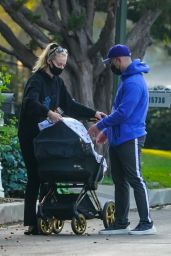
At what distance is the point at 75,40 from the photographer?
1830 cm

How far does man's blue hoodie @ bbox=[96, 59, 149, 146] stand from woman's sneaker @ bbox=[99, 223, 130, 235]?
81 cm

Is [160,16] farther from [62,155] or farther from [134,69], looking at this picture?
[62,155]

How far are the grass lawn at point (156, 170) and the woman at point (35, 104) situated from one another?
551 centimetres

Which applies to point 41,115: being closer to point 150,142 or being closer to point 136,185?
point 136,185

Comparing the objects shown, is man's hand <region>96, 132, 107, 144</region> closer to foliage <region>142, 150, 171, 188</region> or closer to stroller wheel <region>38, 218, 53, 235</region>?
stroller wheel <region>38, 218, 53, 235</region>

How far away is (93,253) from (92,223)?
11.2 feet

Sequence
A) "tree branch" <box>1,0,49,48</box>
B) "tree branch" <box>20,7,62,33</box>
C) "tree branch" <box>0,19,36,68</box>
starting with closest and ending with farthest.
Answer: "tree branch" <box>20,7,62,33</box> < "tree branch" <box>1,0,49,48</box> < "tree branch" <box>0,19,36,68</box>

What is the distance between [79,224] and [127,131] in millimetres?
1015

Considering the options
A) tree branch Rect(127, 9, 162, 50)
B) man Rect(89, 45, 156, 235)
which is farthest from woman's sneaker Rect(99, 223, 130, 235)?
tree branch Rect(127, 9, 162, 50)

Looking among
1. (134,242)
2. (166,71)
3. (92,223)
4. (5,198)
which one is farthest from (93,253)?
(166,71)

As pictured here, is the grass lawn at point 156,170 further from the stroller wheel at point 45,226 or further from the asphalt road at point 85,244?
the stroller wheel at point 45,226

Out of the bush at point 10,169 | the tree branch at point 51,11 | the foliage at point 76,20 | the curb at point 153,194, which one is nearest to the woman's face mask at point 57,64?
the bush at point 10,169

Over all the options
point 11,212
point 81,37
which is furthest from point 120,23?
point 11,212

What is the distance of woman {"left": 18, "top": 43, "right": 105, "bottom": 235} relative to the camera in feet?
33.5
